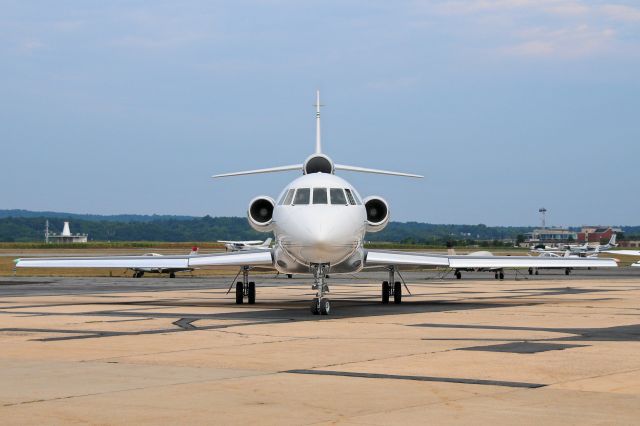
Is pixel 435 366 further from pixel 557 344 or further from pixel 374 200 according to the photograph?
pixel 374 200

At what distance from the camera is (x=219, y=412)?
856 cm

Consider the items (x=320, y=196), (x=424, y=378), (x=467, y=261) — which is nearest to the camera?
(x=424, y=378)

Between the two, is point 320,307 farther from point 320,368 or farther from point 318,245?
point 320,368

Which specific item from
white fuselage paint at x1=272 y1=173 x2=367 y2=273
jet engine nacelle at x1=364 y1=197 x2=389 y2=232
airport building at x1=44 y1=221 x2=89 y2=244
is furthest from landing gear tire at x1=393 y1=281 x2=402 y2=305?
airport building at x1=44 y1=221 x2=89 y2=244

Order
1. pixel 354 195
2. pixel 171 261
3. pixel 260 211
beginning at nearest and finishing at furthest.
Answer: pixel 354 195
pixel 260 211
pixel 171 261

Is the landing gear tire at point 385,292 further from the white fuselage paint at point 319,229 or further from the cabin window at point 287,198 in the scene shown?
the cabin window at point 287,198

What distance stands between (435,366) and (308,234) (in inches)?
360

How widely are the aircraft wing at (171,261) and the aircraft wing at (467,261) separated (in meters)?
2.76

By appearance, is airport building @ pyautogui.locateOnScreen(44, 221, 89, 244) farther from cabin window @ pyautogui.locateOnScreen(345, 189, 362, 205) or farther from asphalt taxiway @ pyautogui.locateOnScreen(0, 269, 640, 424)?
asphalt taxiway @ pyautogui.locateOnScreen(0, 269, 640, 424)

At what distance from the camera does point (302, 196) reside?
2152 cm

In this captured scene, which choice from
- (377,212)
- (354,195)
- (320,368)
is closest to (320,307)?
(354,195)

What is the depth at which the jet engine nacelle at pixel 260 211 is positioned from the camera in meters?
23.9

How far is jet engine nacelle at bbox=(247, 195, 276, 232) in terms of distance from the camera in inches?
940

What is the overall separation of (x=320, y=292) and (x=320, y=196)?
2051mm
